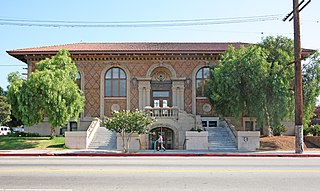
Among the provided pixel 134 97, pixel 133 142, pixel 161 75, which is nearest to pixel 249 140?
pixel 133 142

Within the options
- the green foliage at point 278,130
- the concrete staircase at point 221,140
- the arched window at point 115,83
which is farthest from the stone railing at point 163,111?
the green foliage at point 278,130

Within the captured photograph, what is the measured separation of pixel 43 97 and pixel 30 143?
12.6 ft

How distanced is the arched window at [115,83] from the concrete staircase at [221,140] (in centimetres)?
1102

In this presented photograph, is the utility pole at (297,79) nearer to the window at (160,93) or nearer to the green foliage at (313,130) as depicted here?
the green foliage at (313,130)

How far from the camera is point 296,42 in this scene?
2289cm

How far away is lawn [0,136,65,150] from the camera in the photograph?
25708 millimetres

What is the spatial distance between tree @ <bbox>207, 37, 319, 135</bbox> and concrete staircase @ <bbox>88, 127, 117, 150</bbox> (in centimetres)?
926

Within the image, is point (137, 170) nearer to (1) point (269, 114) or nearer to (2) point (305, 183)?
(2) point (305, 183)

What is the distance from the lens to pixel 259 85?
26.0m

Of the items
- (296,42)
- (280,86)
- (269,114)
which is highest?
(296,42)

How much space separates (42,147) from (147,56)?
1486 cm

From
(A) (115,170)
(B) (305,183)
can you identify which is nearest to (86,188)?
(A) (115,170)

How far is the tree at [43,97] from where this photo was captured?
2675 cm

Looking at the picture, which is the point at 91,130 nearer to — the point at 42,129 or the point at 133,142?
the point at 133,142
